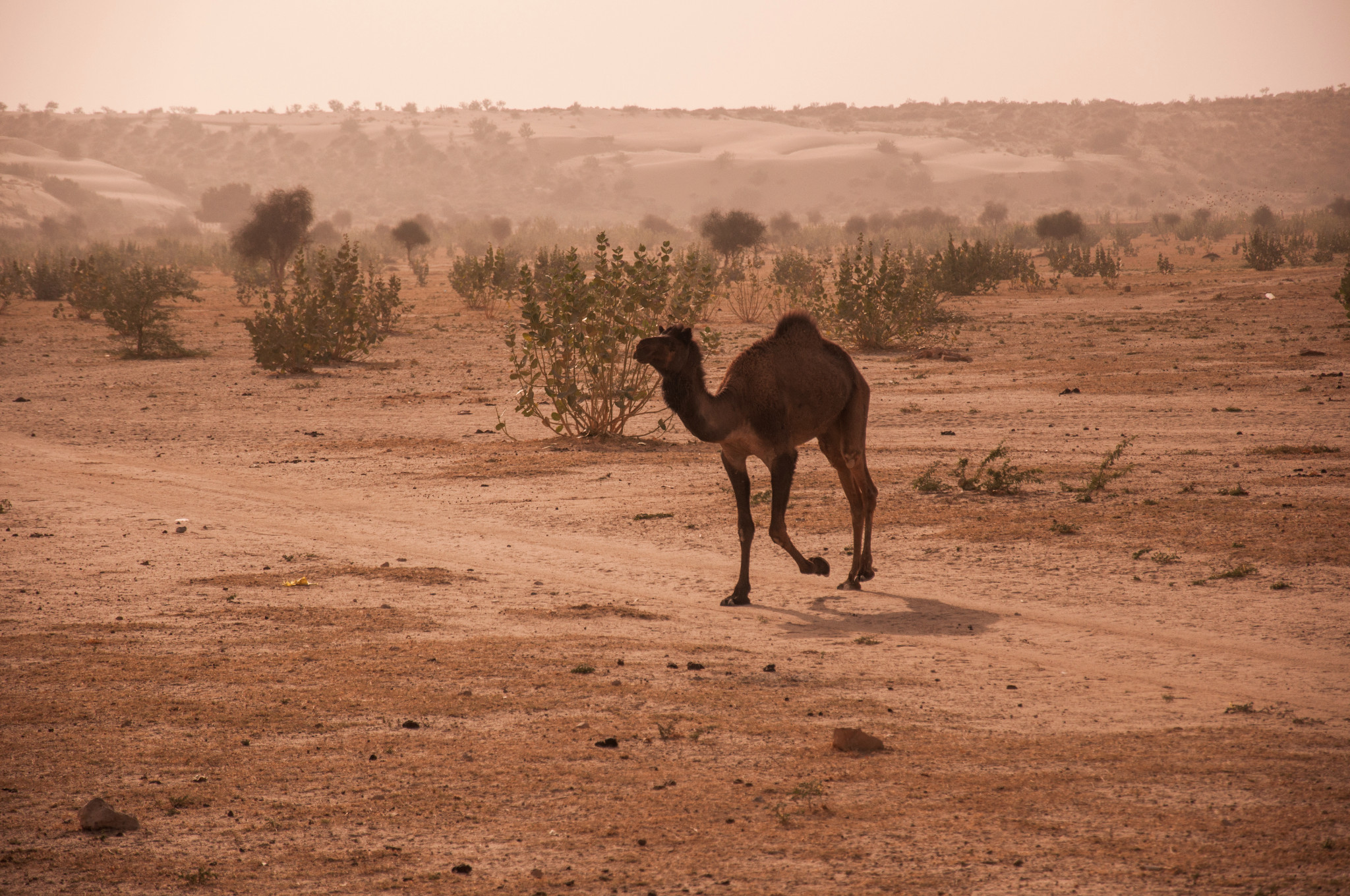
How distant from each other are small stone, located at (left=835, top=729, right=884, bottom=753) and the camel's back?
295 cm

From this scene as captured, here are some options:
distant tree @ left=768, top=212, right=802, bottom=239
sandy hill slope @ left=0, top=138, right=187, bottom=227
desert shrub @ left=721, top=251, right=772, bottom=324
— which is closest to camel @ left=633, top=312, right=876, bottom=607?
desert shrub @ left=721, top=251, right=772, bottom=324

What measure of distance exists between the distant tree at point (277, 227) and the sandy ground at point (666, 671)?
2808 centimetres

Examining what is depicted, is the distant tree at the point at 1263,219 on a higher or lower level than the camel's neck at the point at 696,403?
higher

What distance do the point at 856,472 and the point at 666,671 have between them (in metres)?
2.68

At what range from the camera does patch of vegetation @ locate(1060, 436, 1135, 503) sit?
33.7 ft

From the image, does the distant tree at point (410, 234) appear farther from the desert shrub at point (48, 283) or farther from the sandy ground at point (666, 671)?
the sandy ground at point (666, 671)

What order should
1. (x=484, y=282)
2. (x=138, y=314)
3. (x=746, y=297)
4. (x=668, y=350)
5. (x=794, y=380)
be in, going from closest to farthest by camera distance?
(x=668, y=350) < (x=794, y=380) < (x=138, y=314) < (x=746, y=297) < (x=484, y=282)

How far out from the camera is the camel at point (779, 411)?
23.4ft

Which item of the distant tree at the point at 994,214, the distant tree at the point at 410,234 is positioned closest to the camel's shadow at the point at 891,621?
the distant tree at the point at 410,234

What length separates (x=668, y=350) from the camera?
7027mm

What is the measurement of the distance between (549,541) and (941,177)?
4143 inches

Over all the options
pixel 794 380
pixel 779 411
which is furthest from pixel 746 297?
pixel 779 411

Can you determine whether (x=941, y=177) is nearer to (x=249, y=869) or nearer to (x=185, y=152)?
(x=185, y=152)

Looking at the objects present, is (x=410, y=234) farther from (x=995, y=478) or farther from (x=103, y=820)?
(x=103, y=820)
